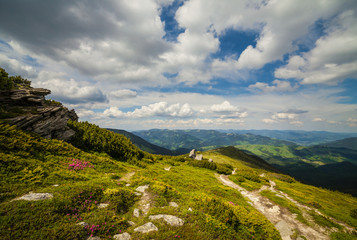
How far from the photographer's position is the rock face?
66.0 ft

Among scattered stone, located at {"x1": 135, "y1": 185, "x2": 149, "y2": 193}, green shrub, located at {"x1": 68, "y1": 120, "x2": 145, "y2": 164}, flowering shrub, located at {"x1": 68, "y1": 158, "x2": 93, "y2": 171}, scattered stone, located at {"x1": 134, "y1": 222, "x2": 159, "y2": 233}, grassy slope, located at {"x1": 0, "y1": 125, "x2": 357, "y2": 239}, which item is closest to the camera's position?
grassy slope, located at {"x1": 0, "y1": 125, "x2": 357, "y2": 239}

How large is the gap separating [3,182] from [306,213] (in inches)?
1322

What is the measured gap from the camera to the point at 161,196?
13117mm

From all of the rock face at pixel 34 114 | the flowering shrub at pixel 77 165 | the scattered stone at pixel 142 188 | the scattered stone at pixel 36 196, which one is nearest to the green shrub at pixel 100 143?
Result: the rock face at pixel 34 114

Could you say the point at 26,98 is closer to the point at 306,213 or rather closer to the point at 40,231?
the point at 40,231

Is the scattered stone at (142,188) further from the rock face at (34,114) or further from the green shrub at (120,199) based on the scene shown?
the rock face at (34,114)

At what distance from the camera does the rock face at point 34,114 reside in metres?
20.1

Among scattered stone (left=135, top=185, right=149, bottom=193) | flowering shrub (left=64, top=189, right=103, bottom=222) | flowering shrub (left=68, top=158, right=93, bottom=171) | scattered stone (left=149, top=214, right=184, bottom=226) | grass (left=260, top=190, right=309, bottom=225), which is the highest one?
flowering shrub (left=68, top=158, right=93, bottom=171)

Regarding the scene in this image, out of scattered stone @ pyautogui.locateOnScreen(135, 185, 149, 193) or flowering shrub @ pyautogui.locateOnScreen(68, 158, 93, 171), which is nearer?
scattered stone @ pyautogui.locateOnScreen(135, 185, 149, 193)

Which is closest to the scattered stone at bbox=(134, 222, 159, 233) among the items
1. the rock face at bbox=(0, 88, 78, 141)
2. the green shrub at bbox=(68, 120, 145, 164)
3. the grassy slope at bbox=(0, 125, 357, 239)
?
the grassy slope at bbox=(0, 125, 357, 239)

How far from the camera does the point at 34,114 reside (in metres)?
21.9

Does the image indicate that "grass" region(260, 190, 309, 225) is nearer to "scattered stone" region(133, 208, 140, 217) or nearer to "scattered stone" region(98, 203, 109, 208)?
"scattered stone" region(133, 208, 140, 217)

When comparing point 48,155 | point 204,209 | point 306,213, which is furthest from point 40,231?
point 306,213

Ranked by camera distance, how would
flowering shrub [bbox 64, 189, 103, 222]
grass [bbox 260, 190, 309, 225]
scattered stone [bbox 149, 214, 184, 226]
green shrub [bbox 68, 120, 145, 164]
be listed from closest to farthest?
flowering shrub [bbox 64, 189, 103, 222], scattered stone [bbox 149, 214, 184, 226], grass [bbox 260, 190, 309, 225], green shrub [bbox 68, 120, 145, 164]
